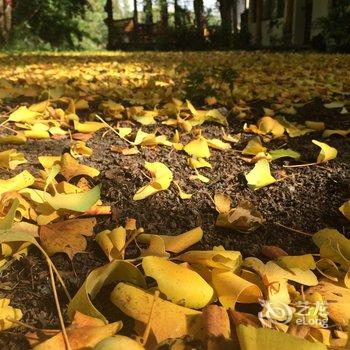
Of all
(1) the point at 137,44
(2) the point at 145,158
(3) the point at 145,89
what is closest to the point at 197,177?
(2) the point at 145,158

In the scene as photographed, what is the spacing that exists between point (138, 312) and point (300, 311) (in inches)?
10.9

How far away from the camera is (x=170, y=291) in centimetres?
81

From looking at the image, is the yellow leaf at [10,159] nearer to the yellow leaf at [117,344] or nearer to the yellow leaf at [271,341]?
the yellow leaf at [117,344]

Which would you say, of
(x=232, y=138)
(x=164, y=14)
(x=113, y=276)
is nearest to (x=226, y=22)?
(x=164, y=14)

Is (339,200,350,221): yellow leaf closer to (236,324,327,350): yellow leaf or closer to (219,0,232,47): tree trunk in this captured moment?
(236,324,327,350): yellow leaf

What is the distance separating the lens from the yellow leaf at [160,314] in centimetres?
75

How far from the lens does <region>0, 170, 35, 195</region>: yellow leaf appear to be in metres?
1.19

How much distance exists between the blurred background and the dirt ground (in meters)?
8.41

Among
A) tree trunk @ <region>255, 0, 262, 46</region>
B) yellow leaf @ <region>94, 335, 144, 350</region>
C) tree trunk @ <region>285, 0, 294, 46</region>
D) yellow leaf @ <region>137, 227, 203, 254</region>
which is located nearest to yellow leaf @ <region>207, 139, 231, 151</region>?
yellow leaf @ <region>137, 227, 203, 254</region>

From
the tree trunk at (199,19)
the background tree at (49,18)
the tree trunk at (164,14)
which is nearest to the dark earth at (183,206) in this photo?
the tree trunk at (199,19)

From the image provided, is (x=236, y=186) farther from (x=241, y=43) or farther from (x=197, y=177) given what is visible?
(x=241, y=43)

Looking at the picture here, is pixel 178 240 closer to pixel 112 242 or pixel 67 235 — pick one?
pixel 112 242

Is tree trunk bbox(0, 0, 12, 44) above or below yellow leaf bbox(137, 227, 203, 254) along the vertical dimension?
above
